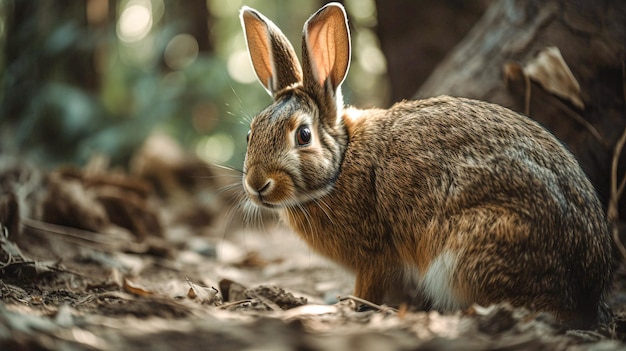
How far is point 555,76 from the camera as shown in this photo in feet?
15.7

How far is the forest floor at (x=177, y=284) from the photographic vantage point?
217 cm

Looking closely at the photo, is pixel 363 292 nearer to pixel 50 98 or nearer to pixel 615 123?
pixel 615 123

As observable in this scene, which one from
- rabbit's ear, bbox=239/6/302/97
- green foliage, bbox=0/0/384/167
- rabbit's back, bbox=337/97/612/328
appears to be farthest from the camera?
green foliage, bbox=0/0/384/167

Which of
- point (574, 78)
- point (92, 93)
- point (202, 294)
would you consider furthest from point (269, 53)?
point (92, 93)

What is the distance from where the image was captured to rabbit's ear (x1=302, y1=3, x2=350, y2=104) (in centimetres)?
393

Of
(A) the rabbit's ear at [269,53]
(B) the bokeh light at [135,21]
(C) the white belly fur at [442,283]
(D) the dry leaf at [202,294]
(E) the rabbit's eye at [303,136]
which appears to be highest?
(B) the bokeh light at [135,21]

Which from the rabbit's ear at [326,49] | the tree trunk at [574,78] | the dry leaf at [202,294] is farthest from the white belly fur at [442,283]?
the tree trunk at [574,78]

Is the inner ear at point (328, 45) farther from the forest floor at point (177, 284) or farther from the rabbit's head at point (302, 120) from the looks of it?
the forest floor at point (177, 284)

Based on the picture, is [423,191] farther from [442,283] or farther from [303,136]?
[303,136]

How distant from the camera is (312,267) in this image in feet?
19.4

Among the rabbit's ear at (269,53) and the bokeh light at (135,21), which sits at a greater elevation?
the bokeh light at (135,21)

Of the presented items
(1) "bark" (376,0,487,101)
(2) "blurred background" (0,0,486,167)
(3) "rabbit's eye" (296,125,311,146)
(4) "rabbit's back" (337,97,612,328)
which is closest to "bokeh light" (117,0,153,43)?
(2) "blurred background" (0,0,486,167)

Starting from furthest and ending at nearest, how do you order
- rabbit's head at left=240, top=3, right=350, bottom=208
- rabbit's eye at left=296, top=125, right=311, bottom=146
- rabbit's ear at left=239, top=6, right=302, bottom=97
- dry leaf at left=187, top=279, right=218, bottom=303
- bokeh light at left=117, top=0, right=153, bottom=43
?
bokeh light at left=117, top=0, right=153, bottom=43, rabbit's ear at left=239, top=6, right=302, bottom=97, rabbit's eye at left=296, top=125, right=311, bottom=146, rabbit's head at left=240, top=3, right=350, bottom=208, dry leaf at left=187, top=279, right=218, bottom=303

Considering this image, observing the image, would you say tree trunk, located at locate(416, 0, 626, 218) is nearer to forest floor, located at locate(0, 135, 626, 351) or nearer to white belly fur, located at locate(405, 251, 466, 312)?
forest floor, located at locate(0, 135, 626, 351)
